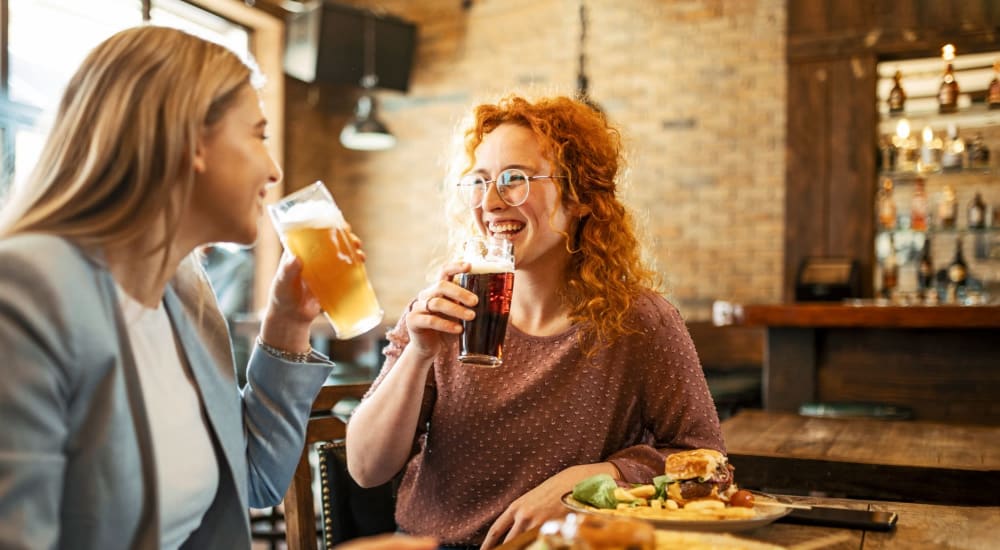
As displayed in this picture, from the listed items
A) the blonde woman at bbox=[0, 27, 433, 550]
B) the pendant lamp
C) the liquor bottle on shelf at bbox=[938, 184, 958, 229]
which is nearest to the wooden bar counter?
the liquor bottle on shelf at bbox=[938, 184, 958, 229]

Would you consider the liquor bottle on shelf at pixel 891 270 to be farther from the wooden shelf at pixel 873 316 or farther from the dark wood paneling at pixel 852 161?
the wooden shelf at pixel 873 316

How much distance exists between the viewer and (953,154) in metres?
5.18

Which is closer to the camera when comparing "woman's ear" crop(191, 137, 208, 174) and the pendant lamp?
"woman's ear" crop(191, 137, 208, 174)

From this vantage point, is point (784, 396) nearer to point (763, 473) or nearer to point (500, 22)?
point (763, 473)

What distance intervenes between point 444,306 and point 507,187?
1.35 feet

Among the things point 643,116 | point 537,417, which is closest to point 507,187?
point 537,417

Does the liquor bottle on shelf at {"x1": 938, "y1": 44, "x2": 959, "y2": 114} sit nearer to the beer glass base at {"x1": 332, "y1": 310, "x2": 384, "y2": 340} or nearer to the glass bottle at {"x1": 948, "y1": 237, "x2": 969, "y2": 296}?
the glass bottle at {"x1": 948, "y1": 237, "x2": 969, "y2": 296}

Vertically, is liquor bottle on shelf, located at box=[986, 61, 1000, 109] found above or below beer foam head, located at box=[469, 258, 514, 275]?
above

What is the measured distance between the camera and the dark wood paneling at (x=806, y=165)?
17.8ft

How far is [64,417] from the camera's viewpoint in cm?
96

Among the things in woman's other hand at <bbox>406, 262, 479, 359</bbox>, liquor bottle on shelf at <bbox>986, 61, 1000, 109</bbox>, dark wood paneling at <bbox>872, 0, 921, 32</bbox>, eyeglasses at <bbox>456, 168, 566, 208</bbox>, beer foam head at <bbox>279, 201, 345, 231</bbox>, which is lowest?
woman's other hand at <bbox>406, 262, 479, 359</bbox>

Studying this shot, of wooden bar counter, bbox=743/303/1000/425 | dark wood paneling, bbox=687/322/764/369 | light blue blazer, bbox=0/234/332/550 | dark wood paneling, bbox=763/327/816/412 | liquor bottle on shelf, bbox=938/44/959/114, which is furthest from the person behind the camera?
dark wood paneling, bbox=687/322/764/369

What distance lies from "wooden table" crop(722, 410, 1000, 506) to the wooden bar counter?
3.78 feet

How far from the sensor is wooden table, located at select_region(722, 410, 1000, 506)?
1808mm
